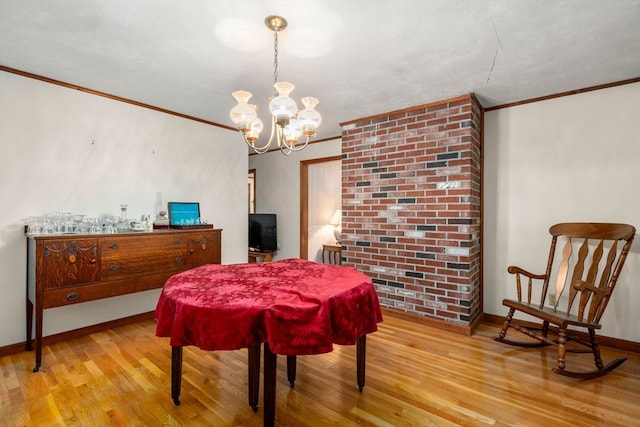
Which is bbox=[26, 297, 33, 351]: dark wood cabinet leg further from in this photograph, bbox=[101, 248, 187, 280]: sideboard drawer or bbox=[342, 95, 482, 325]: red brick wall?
bbox=[342, 95, 482, 325]: red brick wall

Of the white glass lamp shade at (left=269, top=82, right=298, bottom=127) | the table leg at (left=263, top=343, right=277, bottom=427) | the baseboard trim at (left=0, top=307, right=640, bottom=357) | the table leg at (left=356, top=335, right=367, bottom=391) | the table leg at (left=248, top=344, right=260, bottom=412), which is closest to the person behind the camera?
the table leg at (left=263, top=343, right=277, bottom=427)

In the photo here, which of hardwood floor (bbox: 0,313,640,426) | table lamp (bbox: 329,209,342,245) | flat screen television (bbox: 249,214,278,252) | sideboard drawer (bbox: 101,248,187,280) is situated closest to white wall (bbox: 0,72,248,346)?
hardwood floor (bbox: 0,313,640,426)

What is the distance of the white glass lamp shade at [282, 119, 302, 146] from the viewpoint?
201cm

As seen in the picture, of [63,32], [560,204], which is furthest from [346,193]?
[63,32]

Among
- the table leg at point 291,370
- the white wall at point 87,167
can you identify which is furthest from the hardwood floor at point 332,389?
the white wall at point 87,167

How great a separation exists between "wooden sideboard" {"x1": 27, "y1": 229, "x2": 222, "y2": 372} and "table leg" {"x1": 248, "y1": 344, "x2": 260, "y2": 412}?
5.09 feet

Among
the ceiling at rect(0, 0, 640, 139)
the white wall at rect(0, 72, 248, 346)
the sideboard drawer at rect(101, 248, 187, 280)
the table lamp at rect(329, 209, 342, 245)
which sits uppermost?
the ceiling at rect(0, 0, 640, 139)

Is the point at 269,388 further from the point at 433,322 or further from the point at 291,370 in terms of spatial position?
the point at 433,322

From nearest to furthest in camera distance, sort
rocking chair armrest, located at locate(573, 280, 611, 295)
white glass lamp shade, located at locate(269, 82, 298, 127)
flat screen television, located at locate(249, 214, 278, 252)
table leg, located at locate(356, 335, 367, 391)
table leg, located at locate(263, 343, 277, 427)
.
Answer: table leg, located at locate(263, 343, 277, 427) → white glass lamp shade, located at locate(269, 82, 298, 127) → table leg, located at locate(356, 335, 367, 391) → rocking chair armrest, located at locate(573, 280, 611, 295) → flat screen television, located at locate(249, 214, 278, 252)

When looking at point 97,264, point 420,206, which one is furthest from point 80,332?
point 420,206

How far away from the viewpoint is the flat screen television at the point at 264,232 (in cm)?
527

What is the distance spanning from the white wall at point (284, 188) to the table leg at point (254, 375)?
3.37 meters

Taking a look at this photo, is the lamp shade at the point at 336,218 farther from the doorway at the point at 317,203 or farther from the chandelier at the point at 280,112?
the chandelier at the point at 280,112

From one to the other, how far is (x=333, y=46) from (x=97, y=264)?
95.5 inches
